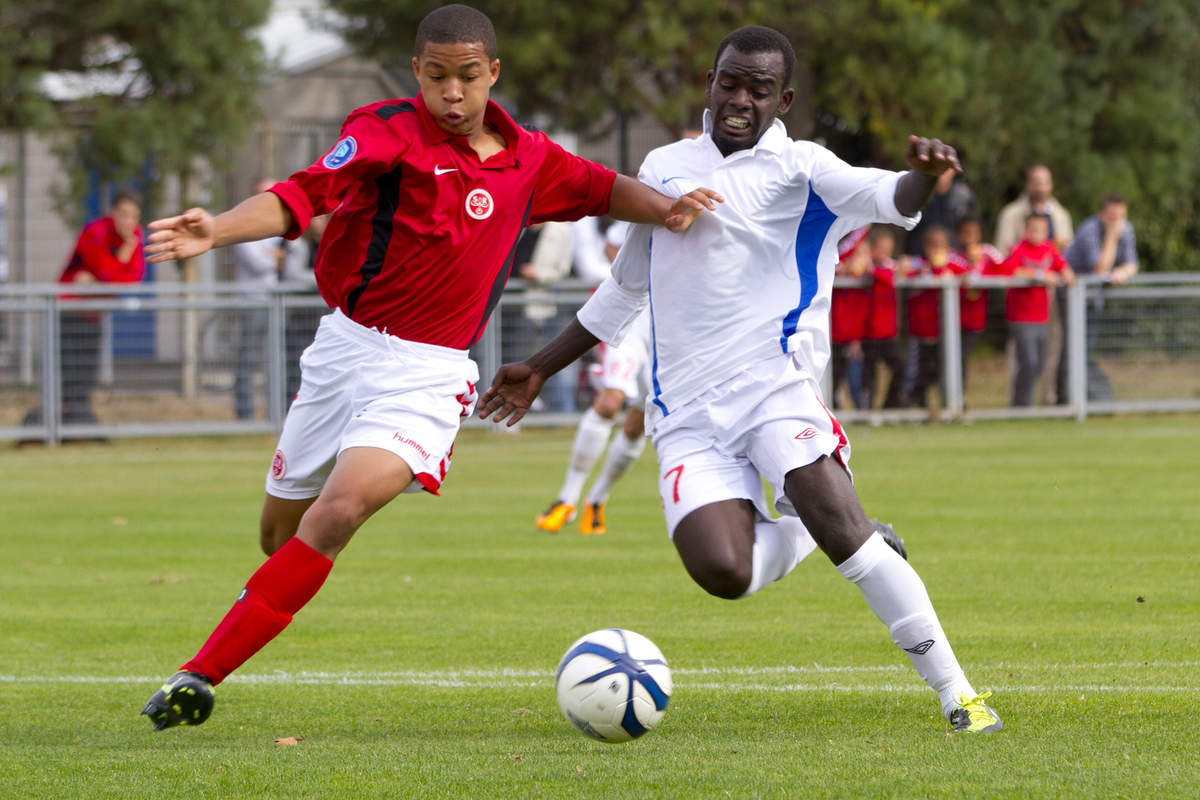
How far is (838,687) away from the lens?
6.50 meters

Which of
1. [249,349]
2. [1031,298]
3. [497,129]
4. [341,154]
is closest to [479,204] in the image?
[497,129]

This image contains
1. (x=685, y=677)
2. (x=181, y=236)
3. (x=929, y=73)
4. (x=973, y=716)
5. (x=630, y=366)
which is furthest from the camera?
(x=929, y=73)

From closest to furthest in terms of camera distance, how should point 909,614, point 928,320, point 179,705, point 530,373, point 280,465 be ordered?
point 179,705, point 909,614, point 280,465, point 530,373, point 928,320

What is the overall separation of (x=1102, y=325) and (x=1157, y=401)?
99cm

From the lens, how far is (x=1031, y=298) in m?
18.9

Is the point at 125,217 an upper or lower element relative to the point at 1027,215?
lower

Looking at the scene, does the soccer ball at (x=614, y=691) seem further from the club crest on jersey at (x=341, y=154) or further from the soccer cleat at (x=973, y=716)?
the club crest on jersey at (x=341, y=154)

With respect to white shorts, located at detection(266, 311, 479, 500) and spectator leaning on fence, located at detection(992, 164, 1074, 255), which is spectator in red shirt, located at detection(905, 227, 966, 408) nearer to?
spectator leaning on fence, located at detection(992, 164, 1074, 255)

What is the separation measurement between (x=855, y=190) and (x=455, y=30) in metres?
1.38

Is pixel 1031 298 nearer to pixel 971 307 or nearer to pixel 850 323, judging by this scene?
pixel 971 307

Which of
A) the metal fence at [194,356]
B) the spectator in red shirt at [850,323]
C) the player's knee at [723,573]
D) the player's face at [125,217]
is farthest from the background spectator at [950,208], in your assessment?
the player's knee at [723,573]

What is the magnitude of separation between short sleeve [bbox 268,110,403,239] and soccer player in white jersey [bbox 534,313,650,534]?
5712mm

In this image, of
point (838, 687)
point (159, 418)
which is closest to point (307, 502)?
point (838, 687)

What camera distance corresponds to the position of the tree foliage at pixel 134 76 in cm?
2188
